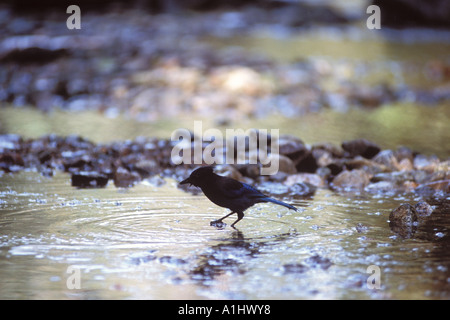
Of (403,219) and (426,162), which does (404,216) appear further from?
(426,162)

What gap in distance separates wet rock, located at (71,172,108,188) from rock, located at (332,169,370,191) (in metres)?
A: 2.36

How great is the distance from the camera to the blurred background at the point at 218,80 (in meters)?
11.1

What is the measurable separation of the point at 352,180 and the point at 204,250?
2861mm

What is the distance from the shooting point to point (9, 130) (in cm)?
1027

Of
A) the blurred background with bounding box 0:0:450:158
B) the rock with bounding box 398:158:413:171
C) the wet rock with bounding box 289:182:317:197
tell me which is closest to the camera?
the wet rock with bounding box 289:182:317:197

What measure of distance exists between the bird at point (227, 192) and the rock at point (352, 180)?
184 cm

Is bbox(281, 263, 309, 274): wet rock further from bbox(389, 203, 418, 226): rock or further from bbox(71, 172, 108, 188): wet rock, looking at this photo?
bbox(71, 172, 108, 188): wet rock

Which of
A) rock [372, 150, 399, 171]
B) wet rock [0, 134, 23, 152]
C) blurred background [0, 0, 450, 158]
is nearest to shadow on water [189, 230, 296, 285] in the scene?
rock [372, 150, 399, 171]

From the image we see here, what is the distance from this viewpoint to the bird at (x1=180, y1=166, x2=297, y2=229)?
548 cm

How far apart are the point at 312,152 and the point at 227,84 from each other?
6.33m

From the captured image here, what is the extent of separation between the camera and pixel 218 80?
14.4 m

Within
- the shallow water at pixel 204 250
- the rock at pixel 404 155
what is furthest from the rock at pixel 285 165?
the rock at pixel 404 155

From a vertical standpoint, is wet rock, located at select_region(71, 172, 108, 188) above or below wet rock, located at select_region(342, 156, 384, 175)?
below
